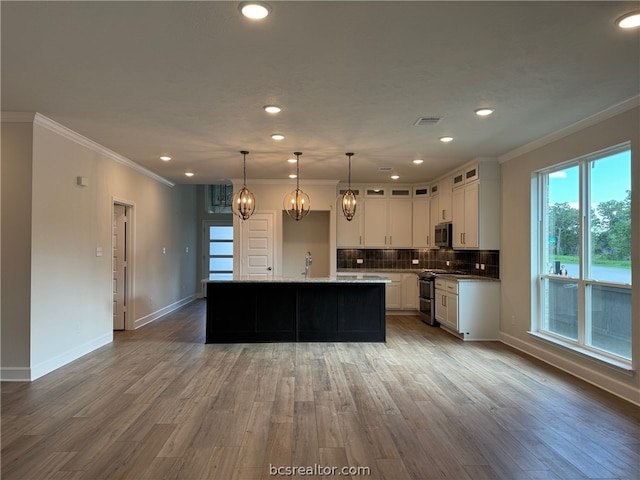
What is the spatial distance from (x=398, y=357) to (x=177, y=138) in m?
3.96

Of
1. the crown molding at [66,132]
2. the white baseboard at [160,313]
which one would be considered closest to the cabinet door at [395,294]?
the white baseboard at [160,313]

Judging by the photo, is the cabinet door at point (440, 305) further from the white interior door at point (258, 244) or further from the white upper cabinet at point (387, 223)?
the white interior door at point (258, 244)

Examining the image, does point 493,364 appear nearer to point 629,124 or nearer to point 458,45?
point 629,124

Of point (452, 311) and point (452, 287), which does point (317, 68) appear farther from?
point (452, 311)

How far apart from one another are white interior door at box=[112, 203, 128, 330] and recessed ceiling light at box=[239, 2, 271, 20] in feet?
16.9

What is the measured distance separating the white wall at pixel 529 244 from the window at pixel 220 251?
24.1 ft

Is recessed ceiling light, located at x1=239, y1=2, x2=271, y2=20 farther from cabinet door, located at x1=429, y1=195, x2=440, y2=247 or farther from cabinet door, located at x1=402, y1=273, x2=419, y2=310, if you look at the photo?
cabinet door, located at x1=402, y1=273, x2=419, y2=310

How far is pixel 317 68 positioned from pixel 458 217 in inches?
186

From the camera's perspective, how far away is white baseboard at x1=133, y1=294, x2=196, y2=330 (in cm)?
698

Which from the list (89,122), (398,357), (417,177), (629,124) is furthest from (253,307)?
(629,124)

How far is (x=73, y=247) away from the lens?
4910 millimetres

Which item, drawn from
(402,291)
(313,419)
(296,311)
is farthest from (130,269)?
(402,291)

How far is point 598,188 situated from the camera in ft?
14.0

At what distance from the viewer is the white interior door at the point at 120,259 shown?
660 cm
